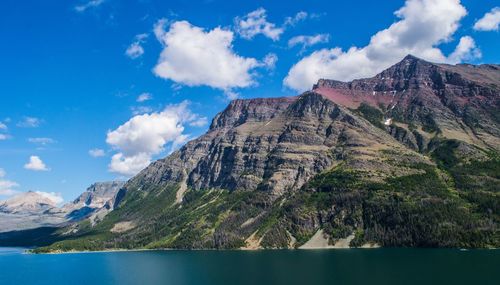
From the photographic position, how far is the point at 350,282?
162m

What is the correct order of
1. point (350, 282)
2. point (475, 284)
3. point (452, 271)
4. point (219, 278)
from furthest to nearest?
point (219, 278)
point (452, 271)
point (350, 282)
point (475, 284)

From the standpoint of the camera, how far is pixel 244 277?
189 metres

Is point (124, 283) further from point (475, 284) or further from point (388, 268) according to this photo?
point (475, 284)

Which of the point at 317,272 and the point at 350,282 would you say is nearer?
the point at 350,282

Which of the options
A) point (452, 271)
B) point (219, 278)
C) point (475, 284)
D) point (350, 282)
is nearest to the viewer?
point (475, 284)

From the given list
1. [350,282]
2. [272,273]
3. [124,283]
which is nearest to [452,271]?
[350,282]

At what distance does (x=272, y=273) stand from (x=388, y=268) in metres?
49.4

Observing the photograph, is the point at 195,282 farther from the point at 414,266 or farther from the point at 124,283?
the point at 414,266

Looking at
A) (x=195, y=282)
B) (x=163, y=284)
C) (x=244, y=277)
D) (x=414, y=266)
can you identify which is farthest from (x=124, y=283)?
(x=414, y=266)

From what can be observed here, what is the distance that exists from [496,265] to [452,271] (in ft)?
79.5

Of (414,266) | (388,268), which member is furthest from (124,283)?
(414,266)

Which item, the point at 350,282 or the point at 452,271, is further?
the point at 452,271

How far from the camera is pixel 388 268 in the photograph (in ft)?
643

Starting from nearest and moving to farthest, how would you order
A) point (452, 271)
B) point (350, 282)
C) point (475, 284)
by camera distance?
1. point (475, 284)
2. point (350, 282)
3. point (452, 271)
